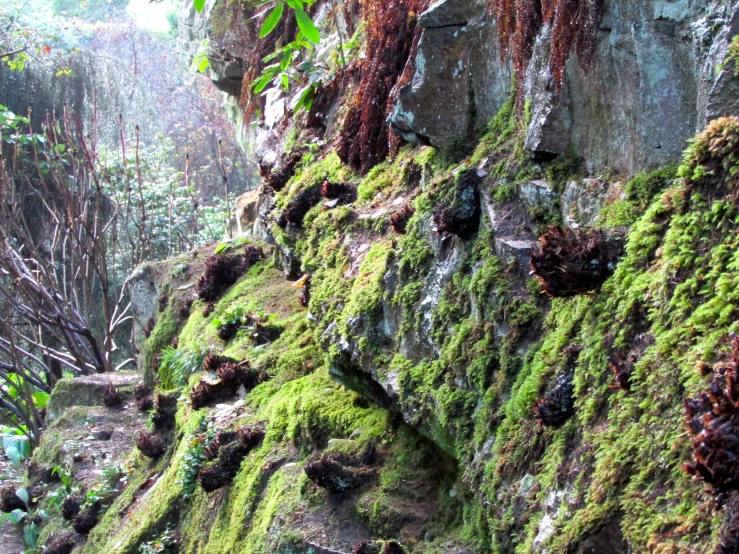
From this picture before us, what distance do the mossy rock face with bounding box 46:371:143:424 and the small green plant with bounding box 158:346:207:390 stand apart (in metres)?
1.55

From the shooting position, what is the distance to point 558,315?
9.70 feet

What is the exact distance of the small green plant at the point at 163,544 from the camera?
16.3 feet

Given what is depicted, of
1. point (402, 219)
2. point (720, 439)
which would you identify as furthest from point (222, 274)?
point (720, 439)

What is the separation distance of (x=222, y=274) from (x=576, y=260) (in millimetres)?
5674

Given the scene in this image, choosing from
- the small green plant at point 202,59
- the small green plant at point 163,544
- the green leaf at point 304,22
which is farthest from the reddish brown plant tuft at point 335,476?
the small green plant at point 202,59

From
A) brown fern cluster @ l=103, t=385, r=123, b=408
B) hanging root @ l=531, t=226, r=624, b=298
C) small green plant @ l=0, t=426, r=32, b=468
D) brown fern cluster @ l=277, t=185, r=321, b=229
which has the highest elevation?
hanging root @ l=531, t=226, r=624, b=298

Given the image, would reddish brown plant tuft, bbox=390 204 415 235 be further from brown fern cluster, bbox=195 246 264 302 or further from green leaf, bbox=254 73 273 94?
brown fern cluster, bbox=195 246 264 302

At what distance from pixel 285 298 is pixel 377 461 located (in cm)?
296

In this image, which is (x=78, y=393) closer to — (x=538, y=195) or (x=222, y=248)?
(x=222, y=248)

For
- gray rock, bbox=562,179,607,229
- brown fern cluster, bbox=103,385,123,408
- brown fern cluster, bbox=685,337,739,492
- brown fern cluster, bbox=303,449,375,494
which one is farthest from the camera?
brown fern cluster, bbox=103,385,123,408

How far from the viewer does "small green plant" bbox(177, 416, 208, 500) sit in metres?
5.13

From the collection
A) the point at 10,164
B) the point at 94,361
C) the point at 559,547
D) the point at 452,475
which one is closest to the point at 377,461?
the point at 452,475

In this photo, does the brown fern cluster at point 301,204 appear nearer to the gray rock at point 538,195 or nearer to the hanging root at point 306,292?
the hanging root at point 306,292

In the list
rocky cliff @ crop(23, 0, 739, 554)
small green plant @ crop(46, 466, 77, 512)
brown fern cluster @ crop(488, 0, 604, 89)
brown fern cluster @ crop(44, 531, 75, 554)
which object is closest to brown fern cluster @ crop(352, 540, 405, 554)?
rocky cliff @ crop(23, 0, 739, 554)
